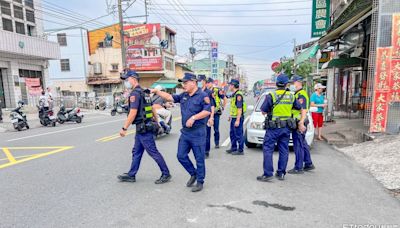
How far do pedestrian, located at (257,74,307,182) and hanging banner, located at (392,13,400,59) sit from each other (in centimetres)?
434

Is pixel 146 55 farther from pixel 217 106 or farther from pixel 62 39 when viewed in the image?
pixel 217 106

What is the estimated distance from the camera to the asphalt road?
3166mm

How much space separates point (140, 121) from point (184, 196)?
1380mm

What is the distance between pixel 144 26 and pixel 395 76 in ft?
106

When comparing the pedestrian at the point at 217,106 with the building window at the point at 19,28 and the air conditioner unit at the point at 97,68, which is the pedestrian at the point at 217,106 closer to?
the building window at the point at 19,28

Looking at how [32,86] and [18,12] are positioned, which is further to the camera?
[18,12]

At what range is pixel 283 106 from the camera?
448 centimetres

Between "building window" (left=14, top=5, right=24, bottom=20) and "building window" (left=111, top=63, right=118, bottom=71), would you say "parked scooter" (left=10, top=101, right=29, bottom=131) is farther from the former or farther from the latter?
"building window" (left=111, top=63, right=118, bottom=71)

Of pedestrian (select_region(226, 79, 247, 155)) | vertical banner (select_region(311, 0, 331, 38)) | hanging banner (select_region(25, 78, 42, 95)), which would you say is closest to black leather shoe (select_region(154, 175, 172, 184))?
pedestrian (select_region(226, 79, 247, 155))

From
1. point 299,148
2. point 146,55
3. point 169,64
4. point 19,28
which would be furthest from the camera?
point 169,64

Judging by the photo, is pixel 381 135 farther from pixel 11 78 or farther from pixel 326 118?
pixel 11 78

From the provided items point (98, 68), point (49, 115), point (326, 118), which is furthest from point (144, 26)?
point (326, 118)

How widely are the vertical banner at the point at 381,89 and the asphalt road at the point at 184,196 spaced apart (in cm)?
215

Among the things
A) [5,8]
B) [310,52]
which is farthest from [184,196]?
[5,8]
